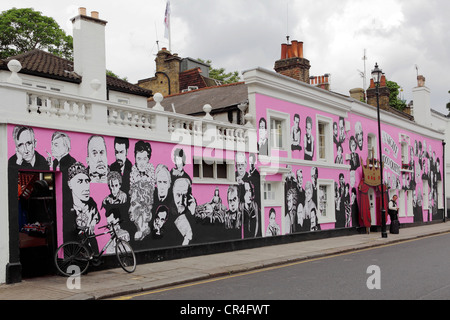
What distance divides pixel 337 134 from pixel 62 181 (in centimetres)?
1452

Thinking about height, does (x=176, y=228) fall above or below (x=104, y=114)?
below

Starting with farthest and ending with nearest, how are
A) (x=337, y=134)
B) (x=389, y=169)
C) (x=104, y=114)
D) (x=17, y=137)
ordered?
1. (x=389, y=169)
2. (x=337, y=134)
3. (x=104, y=114)
4. (x=17, y=137)

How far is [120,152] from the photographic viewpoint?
12.5 meters

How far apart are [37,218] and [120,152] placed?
2.59m

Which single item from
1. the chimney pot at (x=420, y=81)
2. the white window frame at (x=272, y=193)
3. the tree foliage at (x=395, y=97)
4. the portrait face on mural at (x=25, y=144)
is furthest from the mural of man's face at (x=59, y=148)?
the tree foliage at (x=395, y=97)

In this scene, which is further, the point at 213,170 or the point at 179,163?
the point at 213,170

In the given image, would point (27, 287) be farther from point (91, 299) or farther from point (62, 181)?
point (62, 181)

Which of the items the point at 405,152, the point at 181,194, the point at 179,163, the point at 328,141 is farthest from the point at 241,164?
the point at 405,152

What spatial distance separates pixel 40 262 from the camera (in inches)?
441

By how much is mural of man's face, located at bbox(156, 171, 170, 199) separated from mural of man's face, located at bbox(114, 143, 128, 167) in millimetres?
1295

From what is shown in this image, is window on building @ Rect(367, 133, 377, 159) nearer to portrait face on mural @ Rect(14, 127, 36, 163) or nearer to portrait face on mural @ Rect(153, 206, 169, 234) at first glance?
portrait face on mural @ Rect(153, 206, 169, 234)

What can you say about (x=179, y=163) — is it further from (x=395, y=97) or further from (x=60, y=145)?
(x=395, y=97)

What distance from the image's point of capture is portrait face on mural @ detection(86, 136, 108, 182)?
11785 millimetres
